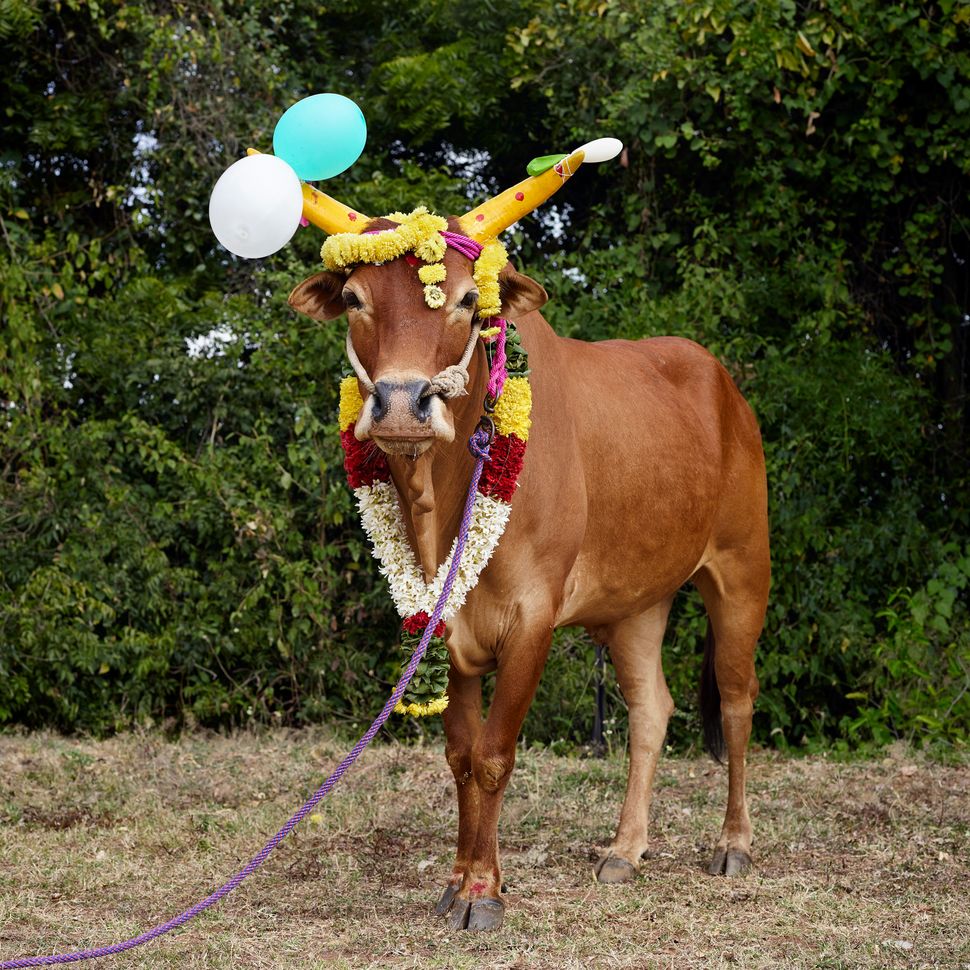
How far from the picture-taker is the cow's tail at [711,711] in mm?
5715

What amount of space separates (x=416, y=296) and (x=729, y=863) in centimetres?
258

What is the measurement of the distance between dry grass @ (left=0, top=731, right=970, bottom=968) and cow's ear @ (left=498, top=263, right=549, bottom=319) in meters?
1.99

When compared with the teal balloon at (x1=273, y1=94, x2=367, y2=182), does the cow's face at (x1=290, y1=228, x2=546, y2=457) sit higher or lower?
lower

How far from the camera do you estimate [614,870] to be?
16.0 feet

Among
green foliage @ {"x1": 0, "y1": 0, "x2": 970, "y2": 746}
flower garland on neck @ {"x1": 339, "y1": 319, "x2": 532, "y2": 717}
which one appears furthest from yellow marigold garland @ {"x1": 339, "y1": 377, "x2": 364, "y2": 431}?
green foliage @ {"x1": 0, "y1": 0, "x2": 970, "y2": 746}

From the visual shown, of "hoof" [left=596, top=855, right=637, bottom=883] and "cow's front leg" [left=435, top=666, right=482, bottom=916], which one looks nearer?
"cow's front leg" [left=435, top=666, right=482, bottom=916]

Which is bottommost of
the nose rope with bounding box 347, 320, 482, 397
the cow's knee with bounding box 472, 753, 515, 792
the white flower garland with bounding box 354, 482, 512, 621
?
the cow's knee with bounding box 472, 753, 515, 792

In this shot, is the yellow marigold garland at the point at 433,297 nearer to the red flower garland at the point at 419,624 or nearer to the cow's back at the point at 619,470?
the cow's back at the point at 619,470

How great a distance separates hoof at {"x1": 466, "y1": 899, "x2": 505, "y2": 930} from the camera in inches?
163

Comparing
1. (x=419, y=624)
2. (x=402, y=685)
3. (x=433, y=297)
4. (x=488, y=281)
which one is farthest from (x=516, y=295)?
(x=402, y=685)

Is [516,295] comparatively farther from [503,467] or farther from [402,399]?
[402,399]

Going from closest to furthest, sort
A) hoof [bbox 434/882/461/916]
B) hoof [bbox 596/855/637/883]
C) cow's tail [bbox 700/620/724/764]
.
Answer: hoof [bbox 434/882/461/916] → hoof [bbox 596/855/637/883] → cow's tail [bbox 700/620/724/764]

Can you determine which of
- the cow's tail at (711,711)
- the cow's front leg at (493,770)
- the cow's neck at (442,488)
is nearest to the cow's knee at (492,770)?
the cow's front leg at (493,770)

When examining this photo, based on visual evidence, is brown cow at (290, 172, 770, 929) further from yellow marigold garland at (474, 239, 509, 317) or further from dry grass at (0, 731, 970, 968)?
dry grass at (0, 731, 970, 968)
